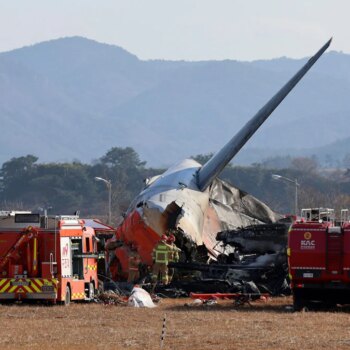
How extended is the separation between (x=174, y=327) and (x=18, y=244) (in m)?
8.17

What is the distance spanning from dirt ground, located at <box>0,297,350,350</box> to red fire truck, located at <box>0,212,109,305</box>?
529 millimetres

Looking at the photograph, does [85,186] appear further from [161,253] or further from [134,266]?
[161,253]

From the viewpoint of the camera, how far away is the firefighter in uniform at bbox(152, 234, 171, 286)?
39.4m

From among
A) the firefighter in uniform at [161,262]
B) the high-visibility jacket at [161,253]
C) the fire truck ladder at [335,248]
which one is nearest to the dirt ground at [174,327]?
the fire truck ladder at [335,248]

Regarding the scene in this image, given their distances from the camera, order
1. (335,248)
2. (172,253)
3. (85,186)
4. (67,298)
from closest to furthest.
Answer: (335,248)
(67,298)
(172,253)
(85,186)

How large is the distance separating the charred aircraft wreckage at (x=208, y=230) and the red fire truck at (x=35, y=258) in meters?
5.88

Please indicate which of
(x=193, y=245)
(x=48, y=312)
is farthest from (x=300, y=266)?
(x=193, y=245)

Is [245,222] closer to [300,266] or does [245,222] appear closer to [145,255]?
[145,255]

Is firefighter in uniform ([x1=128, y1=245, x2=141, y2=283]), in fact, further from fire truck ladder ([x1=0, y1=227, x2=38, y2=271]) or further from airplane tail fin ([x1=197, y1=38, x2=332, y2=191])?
fire truck ladder ([x1=0, y1=227, x2=38, y2=271])

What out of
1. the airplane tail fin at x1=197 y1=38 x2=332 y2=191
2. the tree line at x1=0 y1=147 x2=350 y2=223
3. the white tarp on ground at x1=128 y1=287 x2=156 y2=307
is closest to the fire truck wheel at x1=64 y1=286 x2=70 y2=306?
the white tarp on ground at x1=128 y1=287 x2=156 y2=307

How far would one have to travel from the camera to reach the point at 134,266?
41.2 m

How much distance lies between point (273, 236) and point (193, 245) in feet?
10.2

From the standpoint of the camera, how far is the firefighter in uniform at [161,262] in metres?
39.4

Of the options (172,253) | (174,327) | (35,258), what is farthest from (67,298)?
(174,327)
